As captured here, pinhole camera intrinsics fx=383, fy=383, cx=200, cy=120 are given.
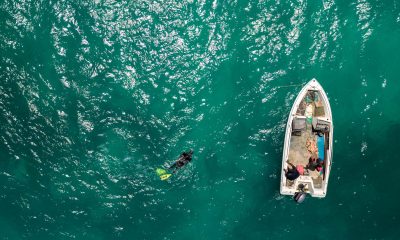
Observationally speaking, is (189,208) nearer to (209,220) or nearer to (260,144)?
(209,220)

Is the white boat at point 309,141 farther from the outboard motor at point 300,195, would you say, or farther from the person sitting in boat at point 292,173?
the person sitting in boat at point 292,173

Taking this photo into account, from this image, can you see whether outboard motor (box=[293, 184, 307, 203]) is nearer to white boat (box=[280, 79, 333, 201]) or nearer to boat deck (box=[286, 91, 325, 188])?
white boat (box=[280, 79, 333, 201])

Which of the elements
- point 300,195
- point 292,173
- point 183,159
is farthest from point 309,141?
point 183,159

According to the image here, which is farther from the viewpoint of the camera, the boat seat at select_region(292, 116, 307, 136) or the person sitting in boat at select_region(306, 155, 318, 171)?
the person sitting in boat at select_region(306, 155, 318, 171)

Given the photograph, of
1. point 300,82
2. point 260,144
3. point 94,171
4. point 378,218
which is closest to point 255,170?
point 260,144

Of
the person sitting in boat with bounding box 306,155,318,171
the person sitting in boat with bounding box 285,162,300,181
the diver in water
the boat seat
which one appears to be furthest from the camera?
the diver in water

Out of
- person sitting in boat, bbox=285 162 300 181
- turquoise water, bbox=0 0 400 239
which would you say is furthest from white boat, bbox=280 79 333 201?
turquoise water, bbox=0 0 400 239

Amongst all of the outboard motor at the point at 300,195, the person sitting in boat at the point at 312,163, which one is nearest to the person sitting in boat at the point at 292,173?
the outboard motor at the point at 300,195
